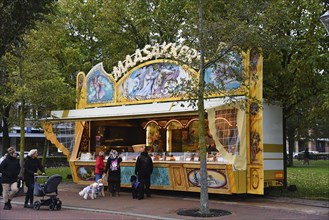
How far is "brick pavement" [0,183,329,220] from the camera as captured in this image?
Result: 461 inches

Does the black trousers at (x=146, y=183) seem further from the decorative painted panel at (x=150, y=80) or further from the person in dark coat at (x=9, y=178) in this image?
the person in dark coat at (x=9, y=178)

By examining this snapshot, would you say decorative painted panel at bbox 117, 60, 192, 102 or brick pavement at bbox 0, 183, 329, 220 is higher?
decorative painted panel at bbox 117, 60, 192, 102

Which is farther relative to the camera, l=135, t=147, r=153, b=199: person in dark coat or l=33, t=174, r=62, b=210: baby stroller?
l=135, t=147, r=153, b=199: person in dark coat

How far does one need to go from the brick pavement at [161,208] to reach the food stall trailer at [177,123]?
66cm

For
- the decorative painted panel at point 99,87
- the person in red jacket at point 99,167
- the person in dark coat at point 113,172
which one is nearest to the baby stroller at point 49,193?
the person in dark coat at point 113,172

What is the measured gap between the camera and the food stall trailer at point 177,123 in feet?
47.0

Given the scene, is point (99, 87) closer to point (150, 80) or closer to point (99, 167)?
point (150, 80)

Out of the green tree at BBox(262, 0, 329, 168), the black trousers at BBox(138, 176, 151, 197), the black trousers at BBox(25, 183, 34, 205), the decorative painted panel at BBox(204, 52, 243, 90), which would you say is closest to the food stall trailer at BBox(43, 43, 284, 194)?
the decorative painted panel at BBox(204, 52, 243, 90)

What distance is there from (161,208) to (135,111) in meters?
4.39

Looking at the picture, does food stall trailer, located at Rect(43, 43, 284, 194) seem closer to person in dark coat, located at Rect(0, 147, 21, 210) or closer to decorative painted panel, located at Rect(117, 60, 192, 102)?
decorative painted panel, located at Rect(117, 60, 192, 102)

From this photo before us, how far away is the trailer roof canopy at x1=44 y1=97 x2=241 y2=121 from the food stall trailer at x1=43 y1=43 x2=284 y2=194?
4cm

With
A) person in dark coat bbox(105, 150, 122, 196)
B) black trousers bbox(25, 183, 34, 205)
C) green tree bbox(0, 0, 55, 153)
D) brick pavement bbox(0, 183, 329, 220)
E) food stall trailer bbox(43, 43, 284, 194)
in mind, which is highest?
green tree bbox(0, 0, 55, 153)

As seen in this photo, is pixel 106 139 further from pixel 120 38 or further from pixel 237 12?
pixel 237 12

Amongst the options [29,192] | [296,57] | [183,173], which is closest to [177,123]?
[183,173]
